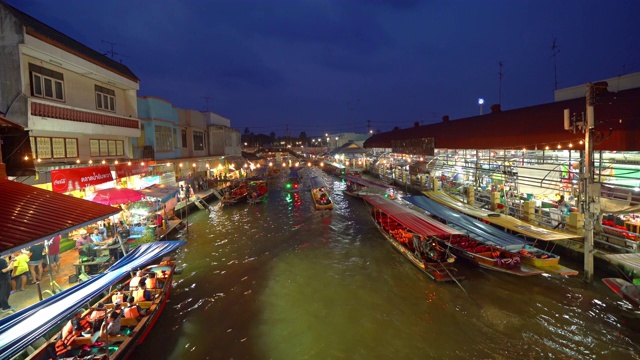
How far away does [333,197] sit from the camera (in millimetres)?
36906

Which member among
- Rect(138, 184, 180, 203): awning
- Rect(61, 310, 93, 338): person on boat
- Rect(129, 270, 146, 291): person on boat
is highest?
Rect(138, 184, 180, 203): awning

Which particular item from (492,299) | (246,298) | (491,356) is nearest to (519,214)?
(492,299)

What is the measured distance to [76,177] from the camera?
49.1 ft

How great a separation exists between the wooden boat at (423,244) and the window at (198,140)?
2531 centimetres

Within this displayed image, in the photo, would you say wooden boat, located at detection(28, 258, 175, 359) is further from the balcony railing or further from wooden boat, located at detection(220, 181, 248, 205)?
wooden boat, located at detection(220, 181, 248, 205)

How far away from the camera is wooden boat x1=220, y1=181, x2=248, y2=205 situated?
3131 centimetres

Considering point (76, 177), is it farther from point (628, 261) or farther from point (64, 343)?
point (628, 261)

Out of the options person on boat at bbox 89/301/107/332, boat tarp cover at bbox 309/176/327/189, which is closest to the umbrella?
person on boat at bbox 89/301/107/332

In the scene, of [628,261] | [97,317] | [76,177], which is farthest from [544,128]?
[76,177]

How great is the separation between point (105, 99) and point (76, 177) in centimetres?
763

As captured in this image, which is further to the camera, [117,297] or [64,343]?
[117,297]

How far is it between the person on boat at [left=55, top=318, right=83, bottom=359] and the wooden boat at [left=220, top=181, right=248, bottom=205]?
2285 cm

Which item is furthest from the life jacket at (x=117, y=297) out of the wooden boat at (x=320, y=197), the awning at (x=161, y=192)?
the wooden boat at (x=320, y=197)

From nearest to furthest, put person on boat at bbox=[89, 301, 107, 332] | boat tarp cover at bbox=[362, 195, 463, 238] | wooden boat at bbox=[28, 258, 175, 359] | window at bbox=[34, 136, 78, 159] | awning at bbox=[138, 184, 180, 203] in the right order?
wooden boat at bbox=[28, 258, 175, 359], person on boat at bbox=[89, 301, 107, 332], boat tarp cover at bbox=[362, 195, 463, 238], window at bbox=[34, 136, 78, 159], awning at bbox=[138, 184, 180, 203]
